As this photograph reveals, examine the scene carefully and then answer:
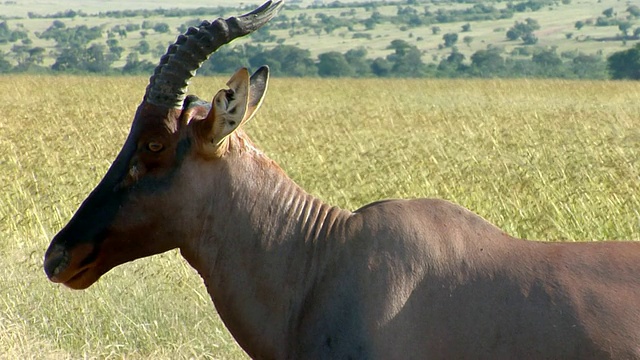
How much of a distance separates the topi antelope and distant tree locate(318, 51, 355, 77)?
7263cm

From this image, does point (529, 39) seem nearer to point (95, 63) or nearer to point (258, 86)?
point (95, 63)

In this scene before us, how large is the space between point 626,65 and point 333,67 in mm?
20310

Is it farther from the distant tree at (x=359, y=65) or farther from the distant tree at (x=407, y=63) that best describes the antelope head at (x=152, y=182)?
the distant tree at (x=359, y=65)

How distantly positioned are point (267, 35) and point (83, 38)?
793 inches

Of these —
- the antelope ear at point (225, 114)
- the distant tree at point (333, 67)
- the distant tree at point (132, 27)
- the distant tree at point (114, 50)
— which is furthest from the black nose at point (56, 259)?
the distant tree at point (132, 27)

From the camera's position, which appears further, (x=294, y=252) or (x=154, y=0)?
(x=154, y=0)

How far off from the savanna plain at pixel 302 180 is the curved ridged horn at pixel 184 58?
2.75 metres

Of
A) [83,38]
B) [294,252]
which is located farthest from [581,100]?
[83,38]

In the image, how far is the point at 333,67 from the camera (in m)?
78.1

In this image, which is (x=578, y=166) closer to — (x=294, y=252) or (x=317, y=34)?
(x=294, y=252)

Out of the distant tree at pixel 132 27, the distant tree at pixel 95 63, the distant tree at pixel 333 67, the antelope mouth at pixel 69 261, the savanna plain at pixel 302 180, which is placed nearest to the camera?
the antelope mouth at pixel 69 261

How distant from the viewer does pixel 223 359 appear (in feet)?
23.1

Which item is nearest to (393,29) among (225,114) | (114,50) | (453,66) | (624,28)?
(624,28)

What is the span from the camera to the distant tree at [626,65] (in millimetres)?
66625
